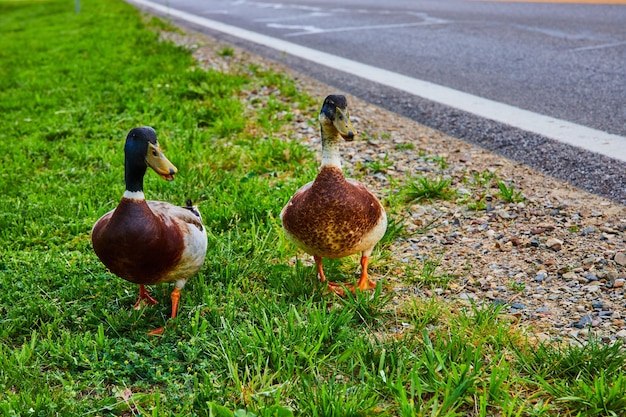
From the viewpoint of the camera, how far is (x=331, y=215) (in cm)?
284

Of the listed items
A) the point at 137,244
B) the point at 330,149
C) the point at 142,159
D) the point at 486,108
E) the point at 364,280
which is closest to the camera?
the point at 137,244

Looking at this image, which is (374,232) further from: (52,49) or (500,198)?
(52,49)

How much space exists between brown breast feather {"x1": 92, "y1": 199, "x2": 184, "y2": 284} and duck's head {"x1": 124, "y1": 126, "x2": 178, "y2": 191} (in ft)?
0.41

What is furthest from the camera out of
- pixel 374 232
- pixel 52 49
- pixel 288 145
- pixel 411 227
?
pixel 52 49

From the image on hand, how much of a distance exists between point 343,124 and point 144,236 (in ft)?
3.19

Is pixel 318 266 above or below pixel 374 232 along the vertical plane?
below

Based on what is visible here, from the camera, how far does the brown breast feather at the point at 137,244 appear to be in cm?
269

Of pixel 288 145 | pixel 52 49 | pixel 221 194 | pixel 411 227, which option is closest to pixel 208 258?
pixel 221 194

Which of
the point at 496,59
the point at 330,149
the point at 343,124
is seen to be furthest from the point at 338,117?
the point at 496,59

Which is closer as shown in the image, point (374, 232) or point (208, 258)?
point (374, 232)

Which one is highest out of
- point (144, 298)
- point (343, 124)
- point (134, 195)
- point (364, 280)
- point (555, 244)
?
point (343, 124)

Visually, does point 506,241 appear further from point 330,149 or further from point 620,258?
point 330,149

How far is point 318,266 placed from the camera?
3.17 m

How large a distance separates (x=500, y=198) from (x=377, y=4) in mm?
10832
